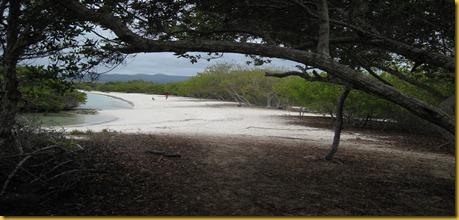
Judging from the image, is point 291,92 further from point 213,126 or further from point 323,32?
point 323,32

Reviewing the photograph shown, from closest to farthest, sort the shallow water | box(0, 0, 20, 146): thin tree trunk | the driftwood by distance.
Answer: box(0, 0, 20, 146): thin tree trunk, the driftwood, the shallow water

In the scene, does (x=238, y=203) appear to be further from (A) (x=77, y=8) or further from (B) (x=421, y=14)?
(B) (x=421, y=14)

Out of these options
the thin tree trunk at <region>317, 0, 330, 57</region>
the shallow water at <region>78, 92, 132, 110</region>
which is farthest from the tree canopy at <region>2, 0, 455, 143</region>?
the shallow water at <region>78, 92, 132, 110</region>

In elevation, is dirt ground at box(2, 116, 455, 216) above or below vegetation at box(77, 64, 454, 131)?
below

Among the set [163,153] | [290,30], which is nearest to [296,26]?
[290,30]

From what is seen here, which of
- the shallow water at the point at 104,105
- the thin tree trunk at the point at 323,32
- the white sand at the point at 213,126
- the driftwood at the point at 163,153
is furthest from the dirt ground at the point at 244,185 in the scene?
the shallow water at the point at 104,105

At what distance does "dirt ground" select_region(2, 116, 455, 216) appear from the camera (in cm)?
627

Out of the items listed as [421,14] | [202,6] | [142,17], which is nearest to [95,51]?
[142,17]

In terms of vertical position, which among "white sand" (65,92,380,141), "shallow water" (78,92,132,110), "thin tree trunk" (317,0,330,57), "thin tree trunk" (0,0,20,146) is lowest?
"shallow water" (78,92,132,110)

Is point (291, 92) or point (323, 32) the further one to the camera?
point (291, 92)

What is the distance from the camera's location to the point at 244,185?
7.75m

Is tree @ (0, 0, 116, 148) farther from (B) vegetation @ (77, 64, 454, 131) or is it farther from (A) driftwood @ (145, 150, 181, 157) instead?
(A) driftwood @ (145, 150, 181, 157)

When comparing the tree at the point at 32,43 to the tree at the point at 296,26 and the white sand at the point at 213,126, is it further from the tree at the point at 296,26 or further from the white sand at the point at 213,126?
the white sand at the point at 213,126

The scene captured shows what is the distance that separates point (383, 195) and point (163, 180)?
143 inches
